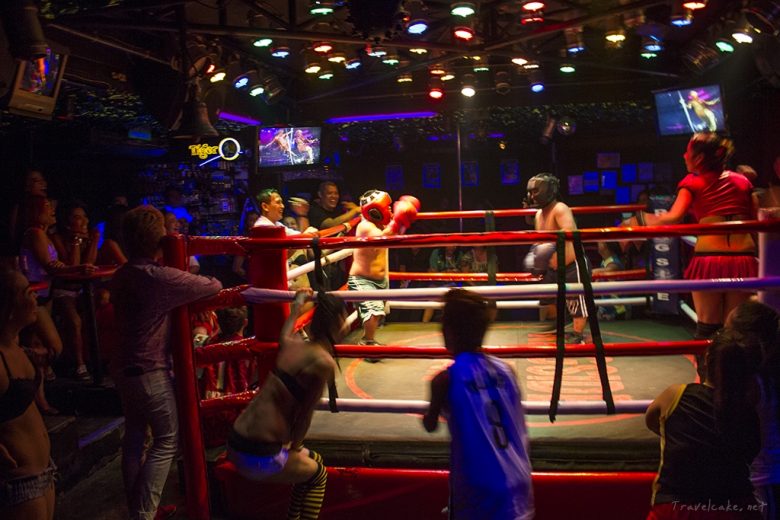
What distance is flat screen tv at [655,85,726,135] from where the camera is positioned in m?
8.72

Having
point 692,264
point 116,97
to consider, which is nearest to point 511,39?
point 692,264

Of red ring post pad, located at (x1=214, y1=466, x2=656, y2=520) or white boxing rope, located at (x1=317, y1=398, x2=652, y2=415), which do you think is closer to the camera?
white boxing rope, located at (x1=317, y1=398, x2=652, y2=415)

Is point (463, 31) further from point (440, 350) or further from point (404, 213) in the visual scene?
point (440, 350)

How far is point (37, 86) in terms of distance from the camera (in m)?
5.64

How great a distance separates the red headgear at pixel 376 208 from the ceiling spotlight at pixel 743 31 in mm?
4479

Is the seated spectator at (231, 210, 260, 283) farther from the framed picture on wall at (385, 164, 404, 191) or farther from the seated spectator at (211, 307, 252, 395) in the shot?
the framed picture on wall at (385, 164, 404, 191)

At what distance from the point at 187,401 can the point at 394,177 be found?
412 inches

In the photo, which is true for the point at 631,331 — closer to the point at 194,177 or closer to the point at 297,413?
the point at 297,413

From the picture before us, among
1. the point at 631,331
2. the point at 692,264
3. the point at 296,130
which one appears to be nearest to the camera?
the point at 692,264

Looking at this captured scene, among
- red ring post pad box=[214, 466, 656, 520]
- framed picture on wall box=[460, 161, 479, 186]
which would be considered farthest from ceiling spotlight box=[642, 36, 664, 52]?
red ring post pad box=[214, 466, 656, 520]

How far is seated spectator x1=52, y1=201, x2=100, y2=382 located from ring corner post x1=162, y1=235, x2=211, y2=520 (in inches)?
124

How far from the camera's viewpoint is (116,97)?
8.58 metres

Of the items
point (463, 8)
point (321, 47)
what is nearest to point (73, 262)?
point (321, 47)

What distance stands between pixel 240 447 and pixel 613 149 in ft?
36.4
